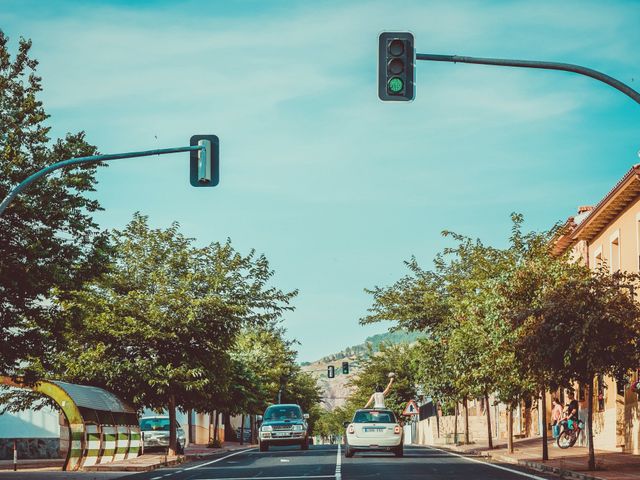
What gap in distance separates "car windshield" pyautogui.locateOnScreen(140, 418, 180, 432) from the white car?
13.2 metres

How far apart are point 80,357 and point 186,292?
4389 millimetres

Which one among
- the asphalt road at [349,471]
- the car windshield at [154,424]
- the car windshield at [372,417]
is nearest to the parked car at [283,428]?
the car windshield at [154,424]

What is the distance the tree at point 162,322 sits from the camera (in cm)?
3994

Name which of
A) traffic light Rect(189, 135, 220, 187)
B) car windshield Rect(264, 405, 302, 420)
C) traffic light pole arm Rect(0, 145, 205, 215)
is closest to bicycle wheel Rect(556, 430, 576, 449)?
car windshield Rect(264, 405, 302, 420)

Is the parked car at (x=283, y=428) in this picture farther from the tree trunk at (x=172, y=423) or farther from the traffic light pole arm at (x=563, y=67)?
the traffic light pole arm at (x=563, y=67)

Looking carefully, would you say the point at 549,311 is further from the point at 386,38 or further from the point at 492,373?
the point at 386,38

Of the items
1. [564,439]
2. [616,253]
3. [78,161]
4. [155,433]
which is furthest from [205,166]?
[155,433]

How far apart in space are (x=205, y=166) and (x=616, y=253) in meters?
22.3

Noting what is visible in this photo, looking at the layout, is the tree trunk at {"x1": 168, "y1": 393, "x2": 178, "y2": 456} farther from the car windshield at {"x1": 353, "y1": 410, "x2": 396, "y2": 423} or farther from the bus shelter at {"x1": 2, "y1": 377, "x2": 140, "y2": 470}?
the car windshield at {"x1": 353, "y1": 410, "x2": 396, "y2": 423}

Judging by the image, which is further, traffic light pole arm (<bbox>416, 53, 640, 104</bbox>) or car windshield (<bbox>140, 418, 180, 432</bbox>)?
car windshield (<bbox>140, 418, 180, 432</bbox>)

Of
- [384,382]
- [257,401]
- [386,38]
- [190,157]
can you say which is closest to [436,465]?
[190,157]

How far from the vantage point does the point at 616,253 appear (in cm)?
3853

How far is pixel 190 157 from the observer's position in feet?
65.8

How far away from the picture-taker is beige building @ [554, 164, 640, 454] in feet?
113
